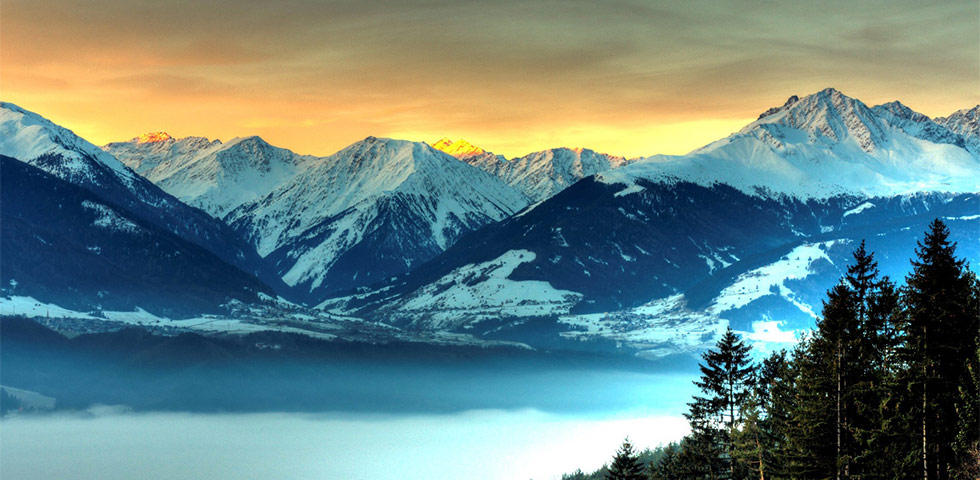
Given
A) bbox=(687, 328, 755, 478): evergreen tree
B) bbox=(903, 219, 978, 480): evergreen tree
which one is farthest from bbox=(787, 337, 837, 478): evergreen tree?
bbox=(687, 328, 755, 478): evergreen tree

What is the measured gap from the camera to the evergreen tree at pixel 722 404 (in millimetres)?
121106

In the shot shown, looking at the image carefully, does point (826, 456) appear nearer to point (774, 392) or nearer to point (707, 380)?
point (774, 392)

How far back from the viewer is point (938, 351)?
310ft

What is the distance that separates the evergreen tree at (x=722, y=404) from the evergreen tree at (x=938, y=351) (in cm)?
2426

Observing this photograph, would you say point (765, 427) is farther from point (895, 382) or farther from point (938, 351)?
point (938, 351)

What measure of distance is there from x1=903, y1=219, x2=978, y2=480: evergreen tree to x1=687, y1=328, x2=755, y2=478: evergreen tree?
24.3 metres

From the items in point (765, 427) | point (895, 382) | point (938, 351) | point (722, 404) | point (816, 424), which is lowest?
point (816, 424)

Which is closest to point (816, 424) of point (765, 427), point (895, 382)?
point (895, 382)

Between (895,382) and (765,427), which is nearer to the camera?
(895,382)

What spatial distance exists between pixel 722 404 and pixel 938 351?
30.8 m

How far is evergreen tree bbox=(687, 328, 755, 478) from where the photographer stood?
397 ft

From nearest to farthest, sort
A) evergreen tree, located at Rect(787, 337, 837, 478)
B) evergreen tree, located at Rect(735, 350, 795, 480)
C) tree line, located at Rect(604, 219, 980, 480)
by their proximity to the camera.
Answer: tree line, located at Rect(604, 219, 980, 480)
evergreen tree, located at Rect(787, 337, 837, 478)
evergreen tree, located at Rect(735, 350, 795, 480)

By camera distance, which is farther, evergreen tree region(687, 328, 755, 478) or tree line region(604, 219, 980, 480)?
evergreen tree region(687, 328, 755, 478)

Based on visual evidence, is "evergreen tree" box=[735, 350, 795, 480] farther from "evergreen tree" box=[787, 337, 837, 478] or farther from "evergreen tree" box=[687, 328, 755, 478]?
"evergreen tree" box=[787, 337, 837, 478]
